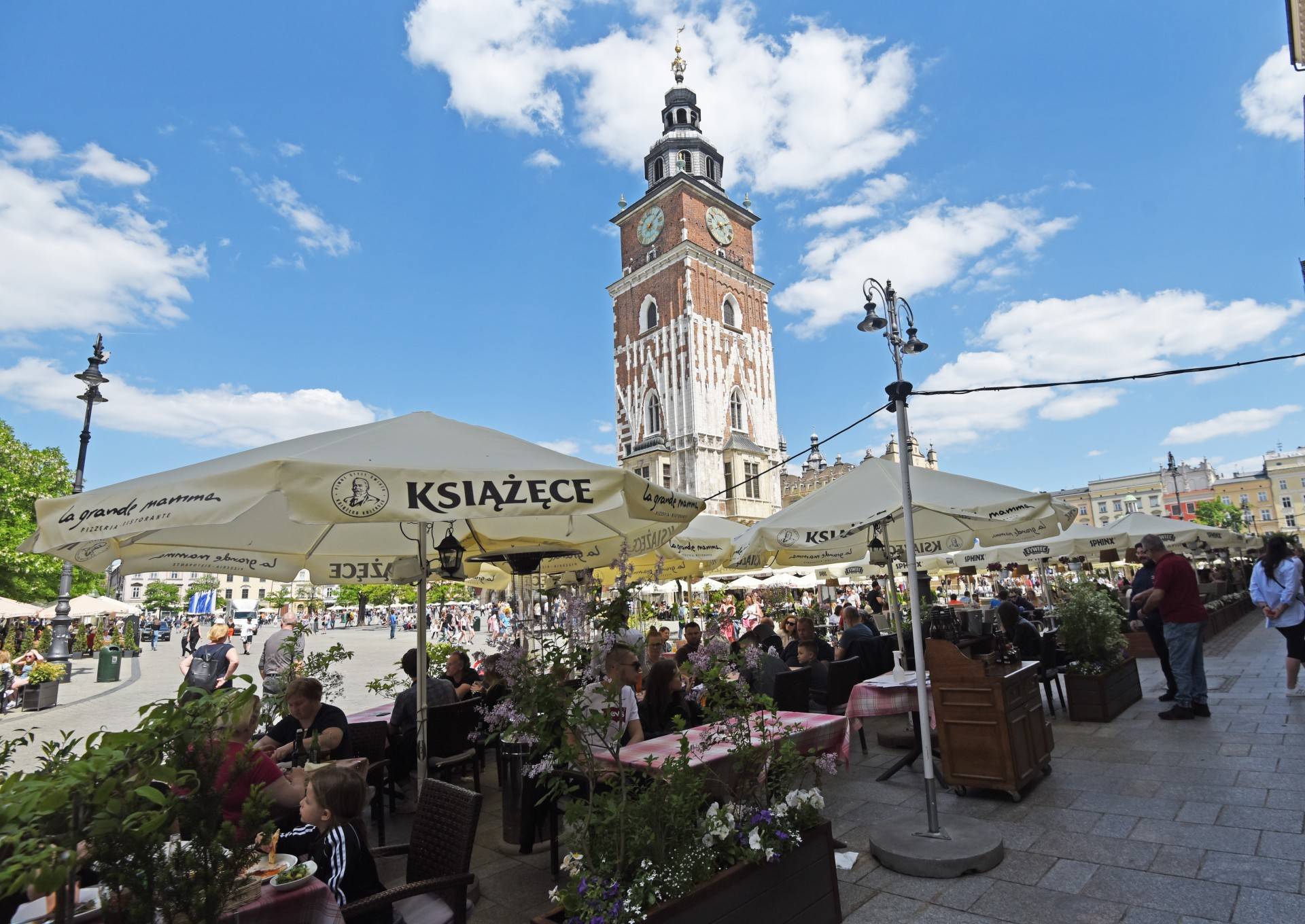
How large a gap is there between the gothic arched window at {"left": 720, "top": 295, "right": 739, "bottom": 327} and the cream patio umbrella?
37648mm

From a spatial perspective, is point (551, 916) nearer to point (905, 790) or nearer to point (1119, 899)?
point (1119, 899)

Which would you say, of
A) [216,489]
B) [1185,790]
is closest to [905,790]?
[1185,790]

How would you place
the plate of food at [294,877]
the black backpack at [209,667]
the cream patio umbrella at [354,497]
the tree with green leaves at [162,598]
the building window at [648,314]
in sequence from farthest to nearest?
the tree with green leaves at [162,598] → the building window at [648,314] → the black backpack at [209,667] → the cream patio umbrella at [354,497] → the plate of food at [294,877]

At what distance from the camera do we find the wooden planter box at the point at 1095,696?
704 cm

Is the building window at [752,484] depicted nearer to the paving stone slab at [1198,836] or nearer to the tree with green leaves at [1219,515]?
the paving stone slab at [1198,836]

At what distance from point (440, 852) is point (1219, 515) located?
9559 cm

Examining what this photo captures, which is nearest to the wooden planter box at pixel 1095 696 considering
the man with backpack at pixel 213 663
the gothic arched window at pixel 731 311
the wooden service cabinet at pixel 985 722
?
the wooden service cabinet at pixel 985 722

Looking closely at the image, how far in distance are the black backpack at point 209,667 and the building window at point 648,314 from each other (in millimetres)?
34745

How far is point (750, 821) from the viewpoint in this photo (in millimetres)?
2879

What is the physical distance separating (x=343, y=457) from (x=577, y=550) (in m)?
3.33

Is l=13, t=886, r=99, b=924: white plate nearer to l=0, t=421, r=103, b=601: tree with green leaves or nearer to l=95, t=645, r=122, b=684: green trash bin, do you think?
l=95, t=645, r=122, b=684: green trash bin

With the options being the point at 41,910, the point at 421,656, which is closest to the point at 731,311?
the point at 421,656

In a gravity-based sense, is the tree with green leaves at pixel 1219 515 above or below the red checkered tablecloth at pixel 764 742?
above

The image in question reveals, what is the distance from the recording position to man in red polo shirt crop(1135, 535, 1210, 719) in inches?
265
